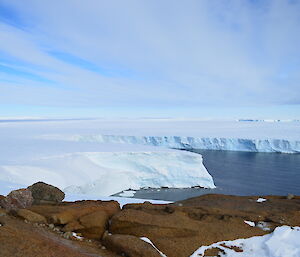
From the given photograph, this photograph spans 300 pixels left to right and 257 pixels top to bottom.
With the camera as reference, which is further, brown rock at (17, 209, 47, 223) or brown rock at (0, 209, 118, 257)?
brown rock at (17, 209, 47, 223)

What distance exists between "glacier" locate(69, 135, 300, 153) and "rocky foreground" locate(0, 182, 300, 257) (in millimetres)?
31776

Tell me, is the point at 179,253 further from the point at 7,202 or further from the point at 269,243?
the point at 7,202

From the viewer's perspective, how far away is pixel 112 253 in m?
3.03

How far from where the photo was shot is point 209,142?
39531mm

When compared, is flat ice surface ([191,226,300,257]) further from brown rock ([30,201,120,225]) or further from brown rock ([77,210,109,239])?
brown rock ([30,201,120,225])

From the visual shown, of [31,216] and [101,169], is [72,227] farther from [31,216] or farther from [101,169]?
[101,169]

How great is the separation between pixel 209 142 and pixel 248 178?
17625 millimetres

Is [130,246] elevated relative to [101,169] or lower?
elevated

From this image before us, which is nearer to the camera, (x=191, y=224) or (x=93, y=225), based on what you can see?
(x=93, y=225)

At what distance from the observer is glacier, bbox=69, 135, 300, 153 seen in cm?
3656

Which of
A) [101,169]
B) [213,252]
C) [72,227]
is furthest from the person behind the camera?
[101,169]

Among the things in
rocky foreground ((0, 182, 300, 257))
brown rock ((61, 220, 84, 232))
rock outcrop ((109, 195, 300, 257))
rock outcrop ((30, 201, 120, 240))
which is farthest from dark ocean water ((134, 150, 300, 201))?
brown rock ((61, 220, 84, 232))

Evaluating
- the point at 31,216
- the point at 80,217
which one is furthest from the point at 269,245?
the point at 31,216

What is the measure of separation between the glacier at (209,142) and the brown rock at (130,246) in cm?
3264
